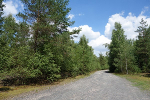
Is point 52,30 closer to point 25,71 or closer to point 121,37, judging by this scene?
point 25,71

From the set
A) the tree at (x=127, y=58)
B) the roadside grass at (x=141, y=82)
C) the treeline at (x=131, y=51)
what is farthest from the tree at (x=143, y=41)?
the roadside grass at (x=141, y=82)

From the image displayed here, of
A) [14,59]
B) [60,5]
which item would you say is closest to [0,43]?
[14,59]


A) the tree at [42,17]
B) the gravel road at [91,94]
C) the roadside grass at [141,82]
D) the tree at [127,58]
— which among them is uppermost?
the tree at [42,17]

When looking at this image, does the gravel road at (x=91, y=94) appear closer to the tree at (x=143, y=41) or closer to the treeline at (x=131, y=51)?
the treeline at (x=131, y=51)

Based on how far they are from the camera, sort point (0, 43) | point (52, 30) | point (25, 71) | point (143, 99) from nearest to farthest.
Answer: point (143, 99)
point (0, 43)
point (25, 71)
point (52, 30)

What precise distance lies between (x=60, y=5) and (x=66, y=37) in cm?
447

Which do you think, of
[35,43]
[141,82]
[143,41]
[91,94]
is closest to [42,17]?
[35,43]

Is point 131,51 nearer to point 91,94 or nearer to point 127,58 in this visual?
point 127,58

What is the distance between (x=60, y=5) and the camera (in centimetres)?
1420

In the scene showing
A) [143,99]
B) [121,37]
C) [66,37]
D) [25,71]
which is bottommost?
[143,99]

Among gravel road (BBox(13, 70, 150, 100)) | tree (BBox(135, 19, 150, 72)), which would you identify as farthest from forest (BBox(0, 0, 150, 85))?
tree (BBox(135, 19, 150, 72))

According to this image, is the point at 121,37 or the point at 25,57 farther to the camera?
the point at 121,37

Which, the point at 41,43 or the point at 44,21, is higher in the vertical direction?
the point at 44,21

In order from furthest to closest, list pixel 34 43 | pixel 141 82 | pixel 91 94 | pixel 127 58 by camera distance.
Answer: pixel 127 58 < pixel 141 82 < pixel 34 43 < pixel 91 94
